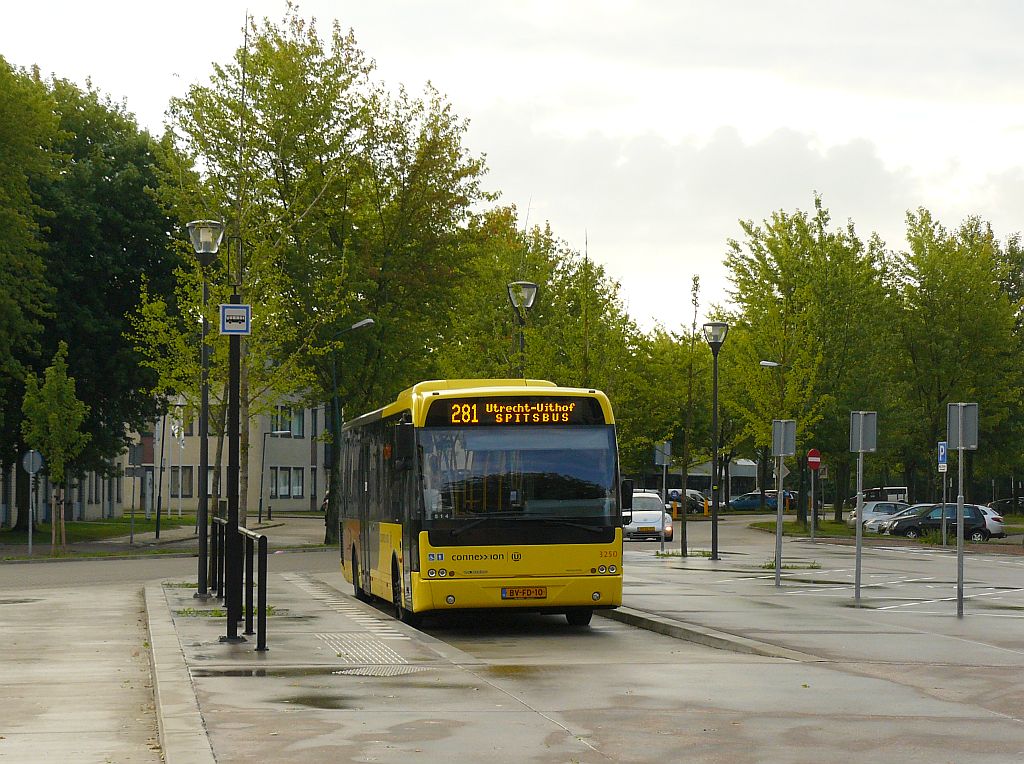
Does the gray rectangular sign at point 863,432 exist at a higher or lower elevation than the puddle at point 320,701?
higher

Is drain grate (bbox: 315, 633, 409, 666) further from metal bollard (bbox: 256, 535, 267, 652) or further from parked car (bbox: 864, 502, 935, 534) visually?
parked car (bbox: 864, 502, 935, 534)

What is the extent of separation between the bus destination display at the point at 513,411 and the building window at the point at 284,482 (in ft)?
273

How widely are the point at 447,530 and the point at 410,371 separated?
36010mm

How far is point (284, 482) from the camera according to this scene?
333ft

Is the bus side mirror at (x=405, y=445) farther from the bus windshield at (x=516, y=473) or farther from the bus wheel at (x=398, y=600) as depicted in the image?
the bus wheel at (x=398, y=600)

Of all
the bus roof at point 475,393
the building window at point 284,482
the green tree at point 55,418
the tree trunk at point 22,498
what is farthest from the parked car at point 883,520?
the building window at point 284,482

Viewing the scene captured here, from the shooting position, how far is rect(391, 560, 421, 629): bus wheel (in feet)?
65.9

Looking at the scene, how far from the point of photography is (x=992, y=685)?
12.7 m

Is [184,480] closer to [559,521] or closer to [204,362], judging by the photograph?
[204,362]

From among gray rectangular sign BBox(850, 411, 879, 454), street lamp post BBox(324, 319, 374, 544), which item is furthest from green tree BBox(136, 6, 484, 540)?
gray rectangular sign BBox(850, 411, 879, 454)

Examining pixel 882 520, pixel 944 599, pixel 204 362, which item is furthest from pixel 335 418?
pixel 944 599

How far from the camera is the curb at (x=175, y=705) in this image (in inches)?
351

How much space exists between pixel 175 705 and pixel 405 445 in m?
7.86

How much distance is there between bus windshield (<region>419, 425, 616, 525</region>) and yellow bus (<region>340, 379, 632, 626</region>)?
0.04 ft
